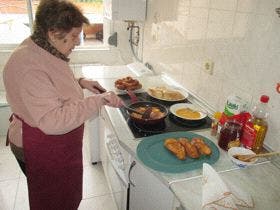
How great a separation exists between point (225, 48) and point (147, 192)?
32.3 inches

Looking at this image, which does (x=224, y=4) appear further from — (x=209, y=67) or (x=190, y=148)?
(x=190, y=148)

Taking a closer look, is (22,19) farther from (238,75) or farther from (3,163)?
(238,75)

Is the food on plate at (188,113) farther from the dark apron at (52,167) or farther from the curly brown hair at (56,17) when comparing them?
the curly brown hair at (56,17)

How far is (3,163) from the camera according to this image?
2275 mm

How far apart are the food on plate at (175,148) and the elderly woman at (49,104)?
0.35 meters

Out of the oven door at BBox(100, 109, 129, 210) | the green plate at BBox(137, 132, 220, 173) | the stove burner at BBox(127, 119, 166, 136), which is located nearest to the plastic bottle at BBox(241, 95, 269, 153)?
the green plate at BBox(137, 132, 220, 173)

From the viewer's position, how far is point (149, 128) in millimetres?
→ 1271

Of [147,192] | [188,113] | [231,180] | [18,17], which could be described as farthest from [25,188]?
[18,17]

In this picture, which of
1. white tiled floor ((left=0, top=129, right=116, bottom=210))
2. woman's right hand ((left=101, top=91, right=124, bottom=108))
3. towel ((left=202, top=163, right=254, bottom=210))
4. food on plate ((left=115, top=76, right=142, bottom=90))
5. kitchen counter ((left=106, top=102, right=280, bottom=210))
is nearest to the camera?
towel ((left=202, top=163, right=254, bottom=210))

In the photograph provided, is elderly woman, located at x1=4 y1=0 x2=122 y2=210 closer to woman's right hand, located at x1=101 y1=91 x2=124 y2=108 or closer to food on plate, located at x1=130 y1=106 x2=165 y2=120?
woman's right hand, located at x1=101 y1=91 x2=124 y2=108

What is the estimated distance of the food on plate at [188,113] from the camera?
1387 mm

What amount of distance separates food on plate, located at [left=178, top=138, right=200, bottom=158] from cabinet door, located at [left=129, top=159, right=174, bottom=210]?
0.55 ft

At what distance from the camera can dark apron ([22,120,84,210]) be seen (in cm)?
119

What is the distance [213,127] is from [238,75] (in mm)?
283
